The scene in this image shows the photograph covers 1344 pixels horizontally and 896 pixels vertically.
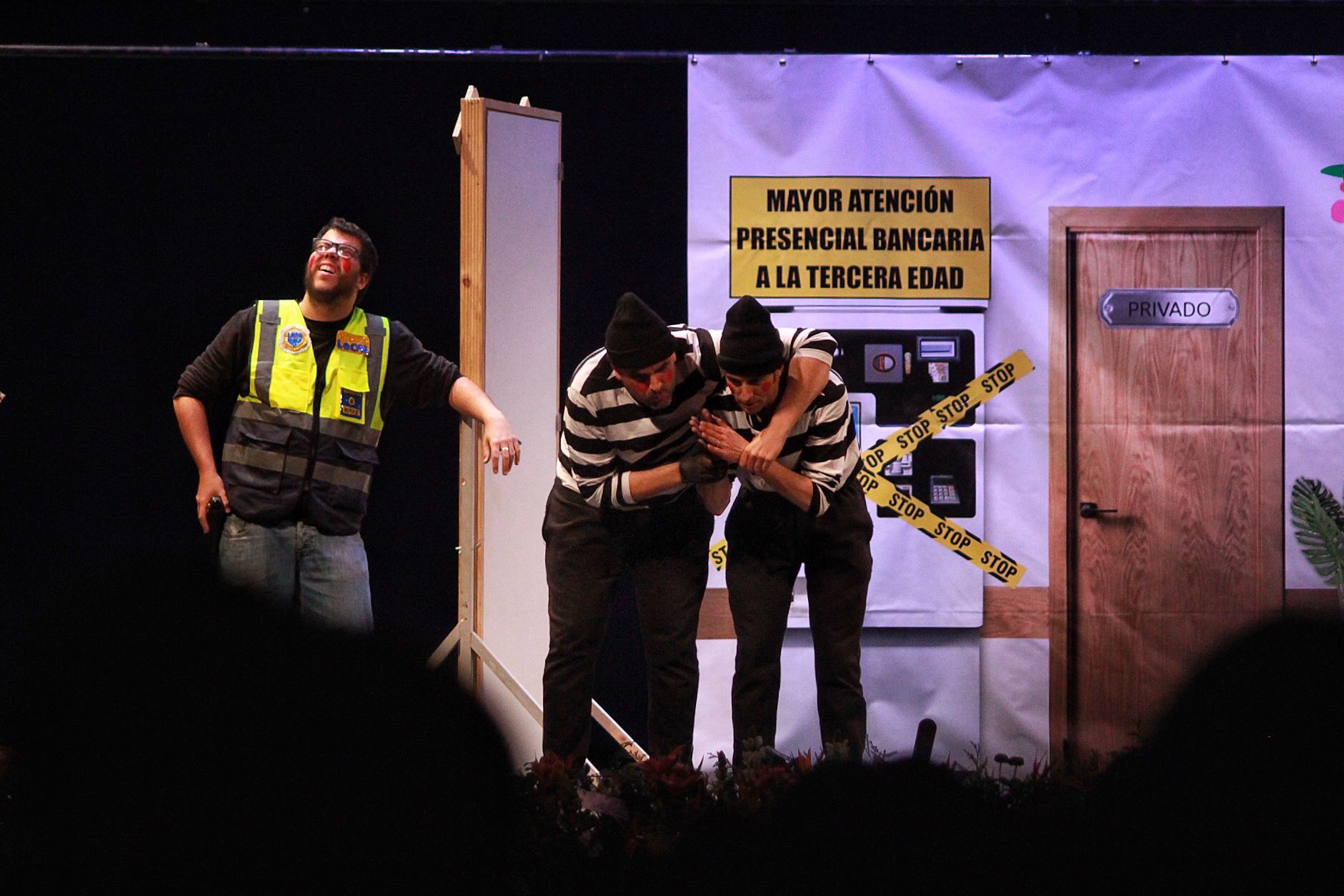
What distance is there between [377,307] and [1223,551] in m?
2.79

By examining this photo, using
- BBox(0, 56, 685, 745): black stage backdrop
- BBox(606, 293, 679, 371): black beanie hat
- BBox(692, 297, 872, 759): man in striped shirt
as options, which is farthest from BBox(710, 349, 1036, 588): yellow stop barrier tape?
BBox(606, 293, 679, 371): black beanie hat

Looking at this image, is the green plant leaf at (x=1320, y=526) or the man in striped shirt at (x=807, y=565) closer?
the man in striped shirt at (x=807, y=565)

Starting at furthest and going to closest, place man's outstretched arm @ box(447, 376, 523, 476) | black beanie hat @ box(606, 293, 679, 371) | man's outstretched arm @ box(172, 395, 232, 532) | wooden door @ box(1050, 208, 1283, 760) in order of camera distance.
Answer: wooden door @ box(1050, 208, 1283, 760)
man's outstretched arm @ box(172, 395, 232, 532)
man's outstretched arm @ box(447, 376, 523, 476)
black beanie hat @ box(606, 293, 679, 371)

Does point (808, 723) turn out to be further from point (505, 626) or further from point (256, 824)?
point (256, 824)

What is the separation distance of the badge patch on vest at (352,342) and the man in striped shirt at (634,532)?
0.59 metres

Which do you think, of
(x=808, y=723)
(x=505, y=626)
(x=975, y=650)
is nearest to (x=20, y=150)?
(x=505, y=626)

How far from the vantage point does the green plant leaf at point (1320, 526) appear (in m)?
3.70

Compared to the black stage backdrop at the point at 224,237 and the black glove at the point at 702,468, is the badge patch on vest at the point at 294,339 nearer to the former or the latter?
the black stage backdrop at the point at 224,237

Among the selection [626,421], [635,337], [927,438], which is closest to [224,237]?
[626,421]

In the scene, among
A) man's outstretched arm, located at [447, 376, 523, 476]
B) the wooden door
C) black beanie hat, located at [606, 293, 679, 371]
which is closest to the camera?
black beanie hat, located at [606, 293, 679, 371]

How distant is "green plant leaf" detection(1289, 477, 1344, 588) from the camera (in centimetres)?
370

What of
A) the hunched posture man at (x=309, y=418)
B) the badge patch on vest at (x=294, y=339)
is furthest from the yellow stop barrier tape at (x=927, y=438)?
the badge patch on vest at (x=294, y=339)

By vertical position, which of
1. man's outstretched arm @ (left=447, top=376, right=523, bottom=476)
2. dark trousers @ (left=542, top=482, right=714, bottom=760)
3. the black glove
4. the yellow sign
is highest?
the yellow sign

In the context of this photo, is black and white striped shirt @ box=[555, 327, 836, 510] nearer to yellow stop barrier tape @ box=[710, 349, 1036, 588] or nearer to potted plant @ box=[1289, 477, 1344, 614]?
yellow stop barrier tape @ box=[710, 349, 1036, 588]
